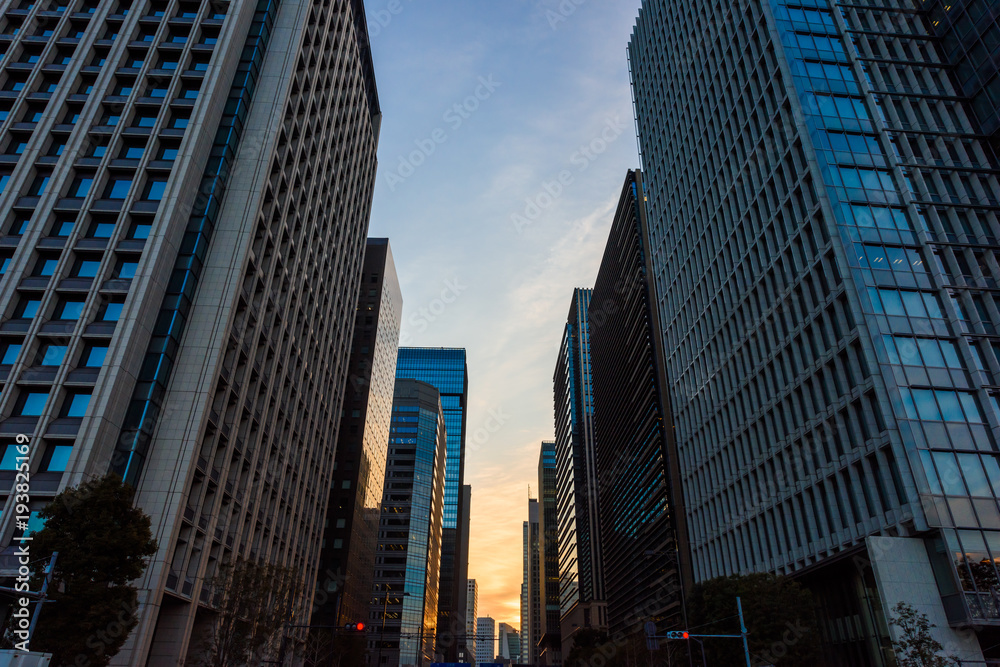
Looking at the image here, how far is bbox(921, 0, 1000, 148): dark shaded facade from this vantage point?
1891 inches

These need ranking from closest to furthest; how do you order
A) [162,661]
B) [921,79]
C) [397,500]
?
[162,661], [921,79], [397,500]

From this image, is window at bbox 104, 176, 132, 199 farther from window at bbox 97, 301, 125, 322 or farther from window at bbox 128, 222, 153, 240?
window at bbox 97, 301, 125, 322

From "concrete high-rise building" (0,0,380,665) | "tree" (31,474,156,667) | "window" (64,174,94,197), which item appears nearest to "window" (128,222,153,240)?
"concrete high-rise building" (0,0,380,665)

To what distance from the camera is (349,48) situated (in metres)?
79.1

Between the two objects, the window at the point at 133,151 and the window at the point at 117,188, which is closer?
the window at the point at 117,188

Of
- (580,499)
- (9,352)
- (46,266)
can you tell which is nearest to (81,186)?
(46,266)

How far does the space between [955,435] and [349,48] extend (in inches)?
2894

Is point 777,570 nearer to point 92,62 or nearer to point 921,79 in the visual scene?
point 921,79

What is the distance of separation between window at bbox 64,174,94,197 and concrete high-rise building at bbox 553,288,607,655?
13954 cm

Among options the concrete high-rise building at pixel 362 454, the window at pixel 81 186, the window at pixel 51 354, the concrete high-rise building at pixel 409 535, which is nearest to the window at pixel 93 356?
the window at pixel 51 354

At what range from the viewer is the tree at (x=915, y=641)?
30.1 meters

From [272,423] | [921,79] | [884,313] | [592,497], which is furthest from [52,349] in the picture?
[592,497]

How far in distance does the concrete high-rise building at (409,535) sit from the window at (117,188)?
10869 cm

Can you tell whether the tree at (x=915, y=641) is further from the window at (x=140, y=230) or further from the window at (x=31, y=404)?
the window at (x=140, y=230)
